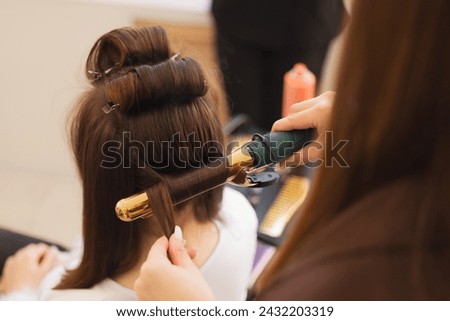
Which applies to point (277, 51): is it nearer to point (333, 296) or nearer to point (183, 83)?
point (183, 83)

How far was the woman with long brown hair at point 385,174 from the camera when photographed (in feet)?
1.39

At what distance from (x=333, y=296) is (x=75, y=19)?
1125 mm

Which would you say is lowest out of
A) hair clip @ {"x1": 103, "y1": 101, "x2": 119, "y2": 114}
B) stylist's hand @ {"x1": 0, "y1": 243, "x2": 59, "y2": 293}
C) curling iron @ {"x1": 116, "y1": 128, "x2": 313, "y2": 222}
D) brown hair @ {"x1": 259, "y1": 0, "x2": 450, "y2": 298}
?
stylist's hand @ {"x1": 0, "y1": 243, "x2": 59, "y2": 293}

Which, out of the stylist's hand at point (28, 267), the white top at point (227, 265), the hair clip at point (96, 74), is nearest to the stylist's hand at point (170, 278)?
the white top at point (227, 265)

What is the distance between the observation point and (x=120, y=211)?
2.13 feet

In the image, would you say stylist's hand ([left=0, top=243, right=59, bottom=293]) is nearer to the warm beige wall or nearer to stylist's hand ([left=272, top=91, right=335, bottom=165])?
the warm beige wall

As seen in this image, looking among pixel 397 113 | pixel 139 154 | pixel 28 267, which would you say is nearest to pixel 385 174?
pixel 397 113

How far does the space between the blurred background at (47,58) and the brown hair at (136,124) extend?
40 cm

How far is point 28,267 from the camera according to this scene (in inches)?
40.0

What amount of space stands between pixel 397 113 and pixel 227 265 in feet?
1.61

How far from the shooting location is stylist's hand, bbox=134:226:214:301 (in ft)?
2.11

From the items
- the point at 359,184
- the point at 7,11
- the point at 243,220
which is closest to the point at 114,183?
the point at 243,220

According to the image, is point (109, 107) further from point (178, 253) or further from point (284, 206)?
point (284, 206)

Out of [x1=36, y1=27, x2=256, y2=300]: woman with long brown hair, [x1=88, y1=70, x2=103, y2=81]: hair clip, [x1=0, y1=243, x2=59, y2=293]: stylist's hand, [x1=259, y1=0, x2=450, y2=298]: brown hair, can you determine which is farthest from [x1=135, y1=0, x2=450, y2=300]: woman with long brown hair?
[x1=0, y1=243, x2=59, y2=293]: stylist's hand
